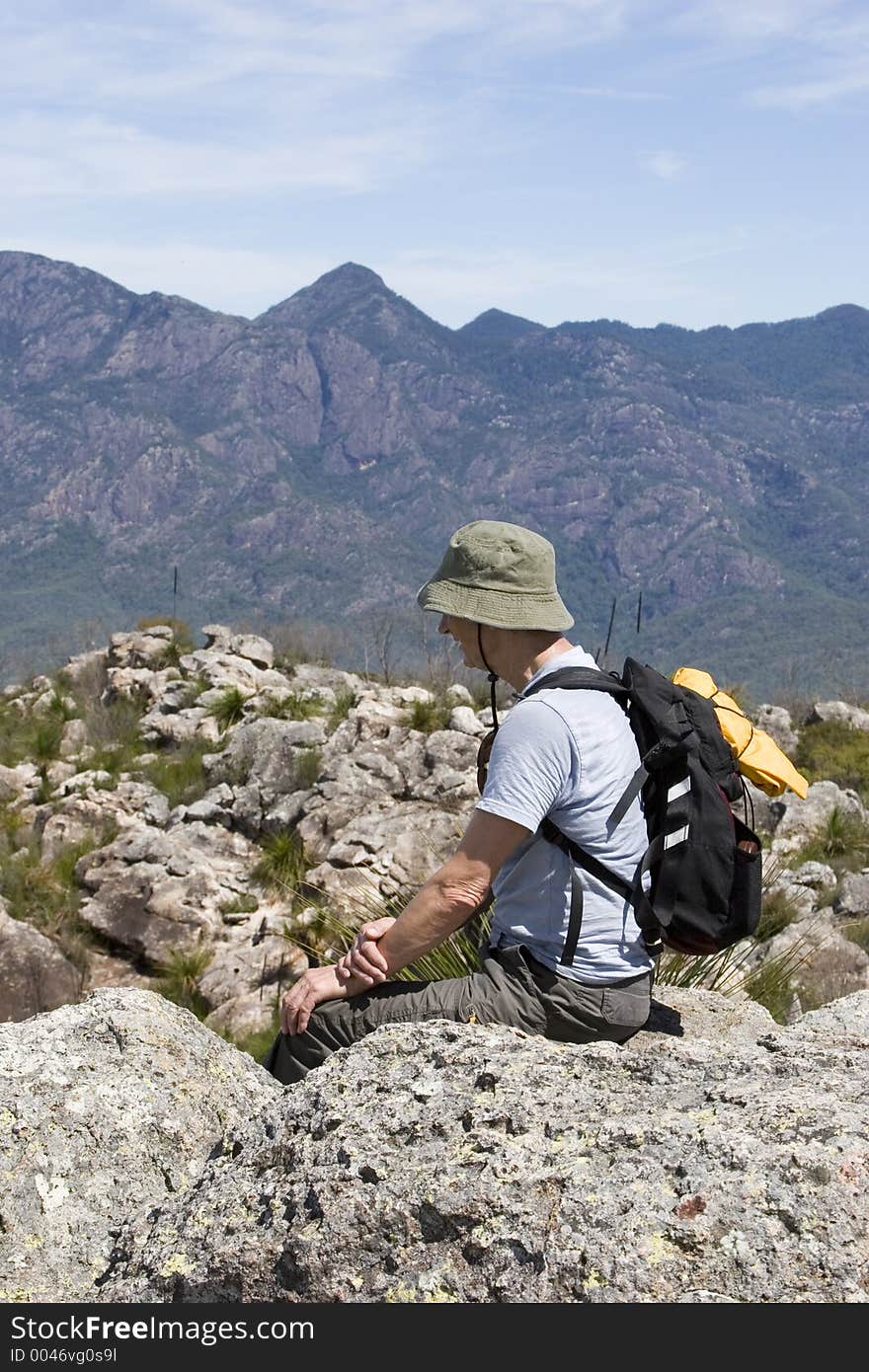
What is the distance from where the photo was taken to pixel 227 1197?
97.4 inches

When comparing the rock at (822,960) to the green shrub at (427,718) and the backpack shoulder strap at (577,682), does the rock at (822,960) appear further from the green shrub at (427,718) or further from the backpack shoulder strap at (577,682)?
the backpack shoulder strap at (577,682)

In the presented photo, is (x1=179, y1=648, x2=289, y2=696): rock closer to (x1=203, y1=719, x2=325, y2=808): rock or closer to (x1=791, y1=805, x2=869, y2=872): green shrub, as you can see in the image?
(x1=203, y1=719, x2=325, y2=808): rock

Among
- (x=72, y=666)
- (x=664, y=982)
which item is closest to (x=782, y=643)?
(x=72, y=666)

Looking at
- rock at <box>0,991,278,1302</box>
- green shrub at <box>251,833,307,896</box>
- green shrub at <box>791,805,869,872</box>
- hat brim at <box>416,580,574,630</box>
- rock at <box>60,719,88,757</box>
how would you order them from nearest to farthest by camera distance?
rock at <box>0,991,278,1302</box>
hat brim at <box>416,580,574,630</box>
green shrub at <box>251,833,307,896</box>
green shrub at <box>791,805,869,872</box>
rock at <box>60,719,88,757</box>

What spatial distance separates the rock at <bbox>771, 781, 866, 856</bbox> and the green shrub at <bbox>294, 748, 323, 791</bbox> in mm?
4368

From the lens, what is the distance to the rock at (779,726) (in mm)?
15750

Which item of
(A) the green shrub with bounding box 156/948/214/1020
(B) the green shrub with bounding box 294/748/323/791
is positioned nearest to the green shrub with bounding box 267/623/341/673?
(B) the green shrub with bounding box 294/748/323/791

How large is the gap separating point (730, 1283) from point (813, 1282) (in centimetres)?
13

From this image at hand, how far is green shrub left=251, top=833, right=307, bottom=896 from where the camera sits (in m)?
10.4

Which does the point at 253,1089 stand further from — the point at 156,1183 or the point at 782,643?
the point at 782,643

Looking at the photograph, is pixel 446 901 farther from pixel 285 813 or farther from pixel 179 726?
pixel 179 726

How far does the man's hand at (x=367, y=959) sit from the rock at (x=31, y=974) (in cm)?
635

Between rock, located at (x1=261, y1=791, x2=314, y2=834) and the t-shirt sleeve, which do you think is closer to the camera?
the t-shirt sleeve

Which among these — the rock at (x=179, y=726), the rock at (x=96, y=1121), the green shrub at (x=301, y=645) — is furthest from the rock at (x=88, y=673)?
the rock at (x=96, y=1121)
